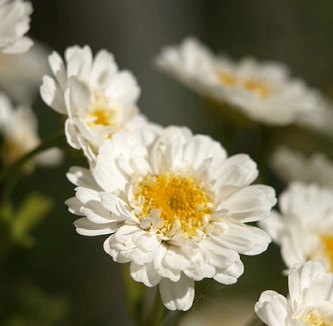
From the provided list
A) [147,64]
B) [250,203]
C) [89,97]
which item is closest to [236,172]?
[250,203]

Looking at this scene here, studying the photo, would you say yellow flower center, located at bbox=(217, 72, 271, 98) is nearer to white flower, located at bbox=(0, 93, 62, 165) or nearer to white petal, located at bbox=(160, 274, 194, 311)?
white flower, located at bbox=(0, 93, 62, 165)

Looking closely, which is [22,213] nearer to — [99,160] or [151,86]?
[99,160]

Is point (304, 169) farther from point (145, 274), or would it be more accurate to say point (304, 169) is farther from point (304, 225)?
point (145, 274)

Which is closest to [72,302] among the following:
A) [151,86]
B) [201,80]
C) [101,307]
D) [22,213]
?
[101,307]

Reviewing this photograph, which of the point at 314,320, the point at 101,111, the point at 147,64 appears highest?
the point at 101,111

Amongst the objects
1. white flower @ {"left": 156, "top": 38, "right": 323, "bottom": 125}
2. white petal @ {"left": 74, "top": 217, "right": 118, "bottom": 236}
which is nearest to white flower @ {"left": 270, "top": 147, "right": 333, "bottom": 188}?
white flower @ {"left": 156, "top": 38, "right": 323, "bottom": 125}
